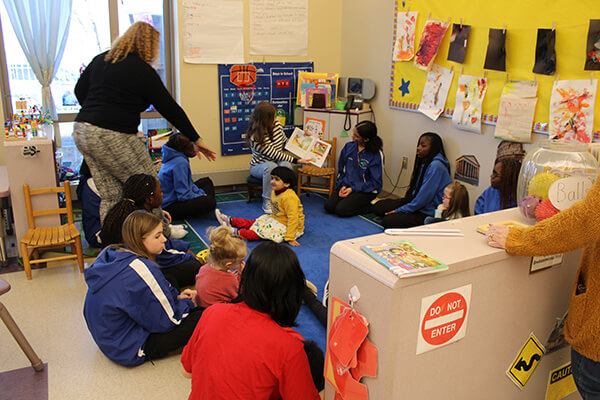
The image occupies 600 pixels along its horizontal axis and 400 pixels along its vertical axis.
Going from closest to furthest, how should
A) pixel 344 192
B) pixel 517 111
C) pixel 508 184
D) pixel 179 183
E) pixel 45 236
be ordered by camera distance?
1. pixel 508 184
2. pixel 45 236
3. pixel 517 111
4. pixel 179 183
5. pixel 344 192

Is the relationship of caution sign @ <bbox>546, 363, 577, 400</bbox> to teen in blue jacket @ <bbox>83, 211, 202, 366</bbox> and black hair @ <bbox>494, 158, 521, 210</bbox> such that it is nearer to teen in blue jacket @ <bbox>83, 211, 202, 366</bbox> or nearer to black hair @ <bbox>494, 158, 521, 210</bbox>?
black hair @ <bbox>494, 158, 521, 210</bbox>

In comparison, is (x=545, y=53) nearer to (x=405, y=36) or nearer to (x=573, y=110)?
(x=573, y=110)

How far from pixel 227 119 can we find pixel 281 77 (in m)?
0.78

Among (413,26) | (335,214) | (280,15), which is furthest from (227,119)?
(413,26)

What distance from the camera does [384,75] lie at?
5137 mm

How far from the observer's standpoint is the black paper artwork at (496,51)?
3.85 meters

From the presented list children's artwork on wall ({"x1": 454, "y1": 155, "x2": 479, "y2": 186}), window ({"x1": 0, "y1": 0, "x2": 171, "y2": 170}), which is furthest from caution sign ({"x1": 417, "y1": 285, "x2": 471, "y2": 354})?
window ({"x1": 0, "y1": 0, "x2": 171, "y2": 170})

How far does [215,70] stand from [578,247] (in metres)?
4.40

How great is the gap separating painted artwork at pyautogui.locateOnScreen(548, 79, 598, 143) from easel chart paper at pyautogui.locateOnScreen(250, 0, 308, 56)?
285cm

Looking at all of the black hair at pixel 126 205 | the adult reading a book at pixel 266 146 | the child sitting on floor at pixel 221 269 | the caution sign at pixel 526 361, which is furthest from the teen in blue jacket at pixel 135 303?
the adult reading a book at pixel 266 146

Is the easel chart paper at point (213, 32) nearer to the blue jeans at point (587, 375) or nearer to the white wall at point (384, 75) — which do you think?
the white wall at point (384, 75)

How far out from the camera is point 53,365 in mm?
2410

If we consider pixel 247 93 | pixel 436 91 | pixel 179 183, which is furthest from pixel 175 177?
pixel 436 91

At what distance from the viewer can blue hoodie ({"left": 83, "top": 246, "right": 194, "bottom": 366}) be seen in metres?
2.20
